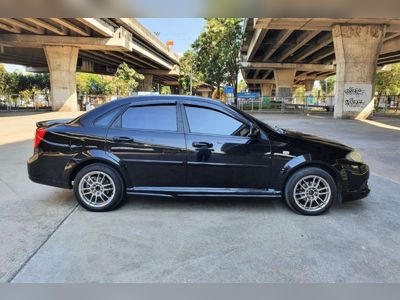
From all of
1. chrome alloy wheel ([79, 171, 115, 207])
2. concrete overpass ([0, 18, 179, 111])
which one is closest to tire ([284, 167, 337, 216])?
chrome alloy wheel ([79, 171, 115, 207])

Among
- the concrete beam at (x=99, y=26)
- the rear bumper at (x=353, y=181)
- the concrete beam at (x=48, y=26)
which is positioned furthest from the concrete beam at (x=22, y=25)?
the rear bumper at (x=353, y=181)

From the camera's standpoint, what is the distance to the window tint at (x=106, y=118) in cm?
488

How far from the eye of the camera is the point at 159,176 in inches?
188

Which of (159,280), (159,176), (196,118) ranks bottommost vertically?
(159,280)

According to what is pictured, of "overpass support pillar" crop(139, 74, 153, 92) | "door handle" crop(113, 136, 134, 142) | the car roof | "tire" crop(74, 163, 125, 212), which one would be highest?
"overpass support pillar" crop(139, 74, 153, 92)

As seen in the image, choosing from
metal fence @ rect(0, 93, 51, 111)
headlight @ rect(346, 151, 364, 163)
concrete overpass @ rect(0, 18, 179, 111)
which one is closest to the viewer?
headlight @ rect(346, 151, 364, 163)

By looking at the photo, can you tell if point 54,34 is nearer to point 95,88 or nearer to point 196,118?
point 196,118

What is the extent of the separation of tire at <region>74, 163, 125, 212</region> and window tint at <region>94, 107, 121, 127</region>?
0.55m

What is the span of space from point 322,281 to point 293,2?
252 centimetres

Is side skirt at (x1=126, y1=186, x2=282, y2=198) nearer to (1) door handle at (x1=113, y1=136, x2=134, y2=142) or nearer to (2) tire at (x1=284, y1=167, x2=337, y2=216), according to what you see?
(2) tire at (x1=284, y1=167, x2=337, y2=216)

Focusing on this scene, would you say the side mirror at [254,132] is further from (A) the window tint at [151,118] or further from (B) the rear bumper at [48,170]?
(B) the rear bumper at [48,170]

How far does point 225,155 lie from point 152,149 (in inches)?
37.5

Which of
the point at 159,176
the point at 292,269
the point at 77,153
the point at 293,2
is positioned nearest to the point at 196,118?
the point at 159,176

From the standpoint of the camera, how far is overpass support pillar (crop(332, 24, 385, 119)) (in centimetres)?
2281
